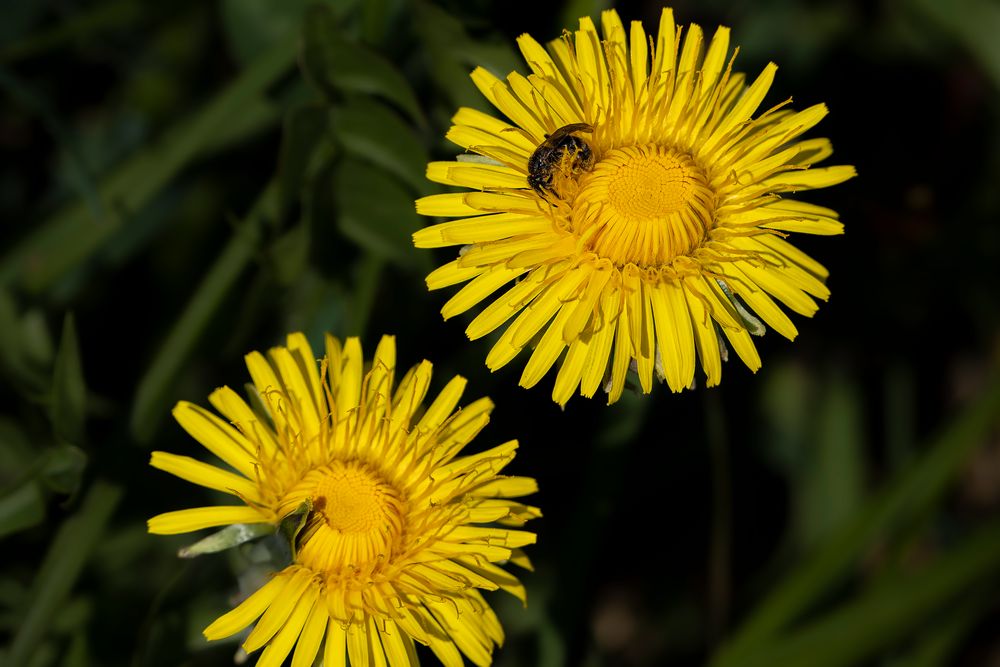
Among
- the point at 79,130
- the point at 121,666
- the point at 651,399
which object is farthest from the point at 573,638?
the point at 79,130

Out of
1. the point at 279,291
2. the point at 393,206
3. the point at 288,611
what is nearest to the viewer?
the point at 288,611

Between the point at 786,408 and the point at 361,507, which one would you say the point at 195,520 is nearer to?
the point at 361,507

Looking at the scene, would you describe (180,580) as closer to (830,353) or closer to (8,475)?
(8,475)

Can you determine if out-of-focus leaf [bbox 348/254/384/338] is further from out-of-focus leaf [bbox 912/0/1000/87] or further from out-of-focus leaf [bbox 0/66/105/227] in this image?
out-of-focus leaf [bbox 912/0/1000/87]

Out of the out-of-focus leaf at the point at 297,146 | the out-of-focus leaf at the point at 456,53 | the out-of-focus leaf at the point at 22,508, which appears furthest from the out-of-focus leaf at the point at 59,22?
the out-of-focus leaf at the point at 22,508

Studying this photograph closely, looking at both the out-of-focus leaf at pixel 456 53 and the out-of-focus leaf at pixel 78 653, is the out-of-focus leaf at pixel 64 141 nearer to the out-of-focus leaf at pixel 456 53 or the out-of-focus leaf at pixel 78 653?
the out-of-focus leaf at pixel 456 53

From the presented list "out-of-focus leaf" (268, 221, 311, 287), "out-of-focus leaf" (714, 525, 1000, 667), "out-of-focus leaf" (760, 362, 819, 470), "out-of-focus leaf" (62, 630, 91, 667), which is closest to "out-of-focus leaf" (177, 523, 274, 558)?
"out-of-focus leaf" (62, 630, 91, 667)

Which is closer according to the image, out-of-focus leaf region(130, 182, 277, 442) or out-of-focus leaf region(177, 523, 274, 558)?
out-of-focus leaf region(177, 523, 274, 558)
